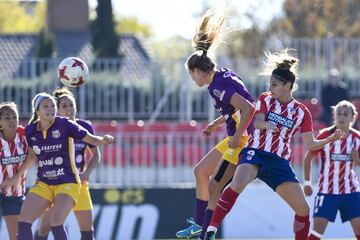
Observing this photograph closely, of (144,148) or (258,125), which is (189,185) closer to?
(144,148)

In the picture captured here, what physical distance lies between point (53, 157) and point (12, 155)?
1.10m

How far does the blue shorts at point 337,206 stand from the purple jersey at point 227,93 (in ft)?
7.11

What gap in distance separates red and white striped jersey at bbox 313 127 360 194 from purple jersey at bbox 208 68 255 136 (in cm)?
225

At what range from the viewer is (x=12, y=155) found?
12.6 meters

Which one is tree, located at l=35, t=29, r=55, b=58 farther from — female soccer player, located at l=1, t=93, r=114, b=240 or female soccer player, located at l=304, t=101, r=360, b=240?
female soccer player, located at l=1, t=93, r=114, b=240

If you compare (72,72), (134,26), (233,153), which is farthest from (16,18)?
(233,153)

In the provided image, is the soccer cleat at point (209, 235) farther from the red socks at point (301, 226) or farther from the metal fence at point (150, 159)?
the metal fence at point (150, 159)

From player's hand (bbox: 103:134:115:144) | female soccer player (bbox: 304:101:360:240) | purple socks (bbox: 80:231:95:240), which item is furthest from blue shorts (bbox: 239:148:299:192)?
purple socks (bbox: 80:231:95:240)

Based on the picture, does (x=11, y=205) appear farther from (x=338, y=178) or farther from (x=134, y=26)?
(x=134, y=26)

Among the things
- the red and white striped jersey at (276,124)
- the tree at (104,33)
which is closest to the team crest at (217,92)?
the red and white striped jersey at (276,124)

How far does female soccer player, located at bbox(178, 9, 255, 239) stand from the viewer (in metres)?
11.1

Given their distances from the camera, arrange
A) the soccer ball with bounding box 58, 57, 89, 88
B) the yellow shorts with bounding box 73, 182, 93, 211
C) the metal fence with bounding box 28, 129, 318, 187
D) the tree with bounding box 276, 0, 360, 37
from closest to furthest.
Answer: the yellow shorts with bounding box 73, 182, 93, 211
the soccer ball with bounding box 58, 57, 89, 88
the metal fence with bounding box 28, 129, 318, 187
the tree with bounding box 276, 0, 360, 37

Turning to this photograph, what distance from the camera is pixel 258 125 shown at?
11055 mm

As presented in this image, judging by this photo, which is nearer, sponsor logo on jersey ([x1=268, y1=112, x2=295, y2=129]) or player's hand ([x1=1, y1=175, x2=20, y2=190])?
sponsor logo on jersey ([x1=268, y1=112, x2=295, y2=129])
